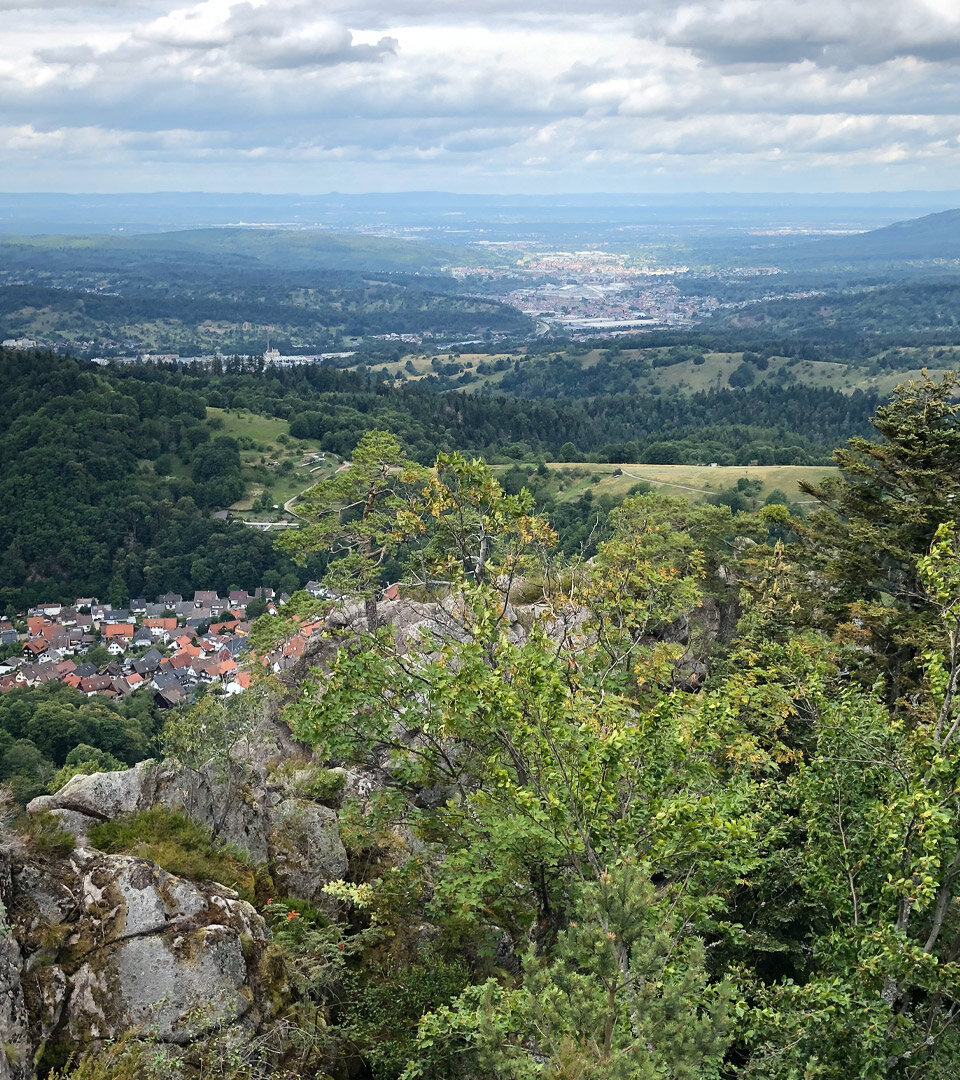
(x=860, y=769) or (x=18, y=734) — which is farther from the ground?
(x=860, y=769)

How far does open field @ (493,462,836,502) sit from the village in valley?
41.5 meters

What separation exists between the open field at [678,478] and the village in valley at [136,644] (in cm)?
4154

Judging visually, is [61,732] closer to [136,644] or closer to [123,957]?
[136,644]

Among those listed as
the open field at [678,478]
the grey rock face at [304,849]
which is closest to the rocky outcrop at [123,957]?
the grey rock face at [304,849]

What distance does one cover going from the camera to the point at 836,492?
90.6ft

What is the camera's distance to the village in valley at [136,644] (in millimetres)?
89500

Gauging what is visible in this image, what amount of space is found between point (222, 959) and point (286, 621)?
19.1m

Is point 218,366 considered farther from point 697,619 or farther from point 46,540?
point 697,619

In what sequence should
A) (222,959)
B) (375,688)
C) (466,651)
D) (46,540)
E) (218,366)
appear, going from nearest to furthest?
Answer: (222,959)
(466,651)
(375,688)
(46,540)
(218,366)

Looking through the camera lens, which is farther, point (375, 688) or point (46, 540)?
point (46, 540)

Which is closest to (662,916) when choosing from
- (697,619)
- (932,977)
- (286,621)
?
(932,977)

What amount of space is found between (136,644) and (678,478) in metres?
74.1

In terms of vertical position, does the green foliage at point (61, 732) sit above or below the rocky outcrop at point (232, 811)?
below

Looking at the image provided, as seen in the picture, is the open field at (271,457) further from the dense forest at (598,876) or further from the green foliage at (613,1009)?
the green foliage at (613,1009)
